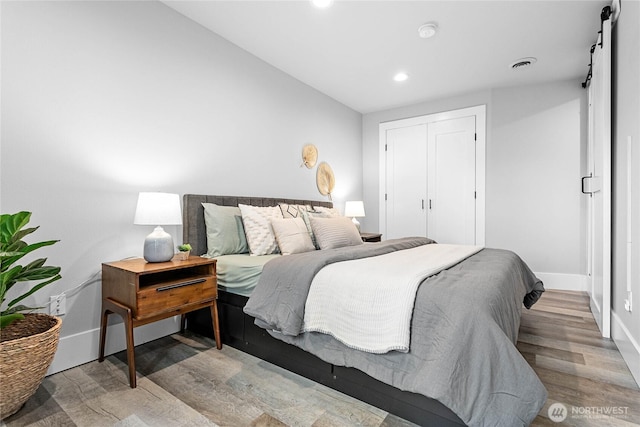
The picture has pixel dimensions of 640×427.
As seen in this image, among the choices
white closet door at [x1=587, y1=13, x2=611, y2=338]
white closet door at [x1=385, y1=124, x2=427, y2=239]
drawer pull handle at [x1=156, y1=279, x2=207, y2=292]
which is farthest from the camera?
white closet door at [x1=385, y1=124, x2=427, y2=239]

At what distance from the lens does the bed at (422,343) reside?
1.19 meters

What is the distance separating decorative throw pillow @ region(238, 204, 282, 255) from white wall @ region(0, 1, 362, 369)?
45 cm

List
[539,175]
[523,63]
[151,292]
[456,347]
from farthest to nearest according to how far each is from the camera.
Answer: [539,175]
[523,63]
[151,292]
[456,347]

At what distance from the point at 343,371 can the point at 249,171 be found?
2.19 m

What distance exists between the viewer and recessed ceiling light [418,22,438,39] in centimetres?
276

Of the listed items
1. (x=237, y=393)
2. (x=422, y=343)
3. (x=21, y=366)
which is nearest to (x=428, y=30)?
(x=422, y=343)

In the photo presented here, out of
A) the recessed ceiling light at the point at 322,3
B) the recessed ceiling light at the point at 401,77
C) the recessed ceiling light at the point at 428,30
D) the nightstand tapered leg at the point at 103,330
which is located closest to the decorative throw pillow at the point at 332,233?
the nightstand tapered leg at the point at 103,330

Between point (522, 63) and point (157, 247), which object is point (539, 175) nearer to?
point (522, 63)

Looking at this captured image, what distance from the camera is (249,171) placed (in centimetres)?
326

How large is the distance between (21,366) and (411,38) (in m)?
3.54

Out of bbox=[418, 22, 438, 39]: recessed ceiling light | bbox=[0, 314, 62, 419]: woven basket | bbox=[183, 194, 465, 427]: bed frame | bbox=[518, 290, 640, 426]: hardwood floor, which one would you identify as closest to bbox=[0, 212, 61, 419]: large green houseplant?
bbox=[0, 314, 62, 419]: woven basket

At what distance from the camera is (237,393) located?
1.70 meters

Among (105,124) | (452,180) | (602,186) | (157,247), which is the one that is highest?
(105,124)

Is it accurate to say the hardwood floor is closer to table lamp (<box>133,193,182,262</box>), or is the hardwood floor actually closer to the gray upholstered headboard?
table lamp (<box>133,193,182,262</box>)
